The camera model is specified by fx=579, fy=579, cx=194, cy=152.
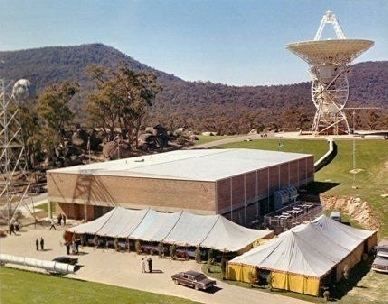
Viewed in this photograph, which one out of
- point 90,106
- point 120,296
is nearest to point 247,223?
point 120,296

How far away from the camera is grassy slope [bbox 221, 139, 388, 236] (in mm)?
51403

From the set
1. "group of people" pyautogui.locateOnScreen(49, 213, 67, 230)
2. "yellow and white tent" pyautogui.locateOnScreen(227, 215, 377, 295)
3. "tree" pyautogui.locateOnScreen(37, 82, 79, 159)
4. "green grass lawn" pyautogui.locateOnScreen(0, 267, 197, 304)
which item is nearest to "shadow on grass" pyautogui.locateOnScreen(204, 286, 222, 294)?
"yellow and white tent" pyautogui.locateOnScreen(227, 215, 377, 295)

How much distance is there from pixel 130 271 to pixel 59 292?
30.5 feet

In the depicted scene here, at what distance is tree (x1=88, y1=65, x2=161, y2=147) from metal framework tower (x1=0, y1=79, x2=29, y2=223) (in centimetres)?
1613

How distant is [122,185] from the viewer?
1805 inches

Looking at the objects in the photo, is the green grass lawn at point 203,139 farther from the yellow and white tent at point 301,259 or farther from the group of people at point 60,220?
the yellow and white tent at point 301,259

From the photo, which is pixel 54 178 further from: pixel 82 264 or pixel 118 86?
pixel 118 86

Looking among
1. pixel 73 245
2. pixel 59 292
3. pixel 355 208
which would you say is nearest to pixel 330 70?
pixel 355 208

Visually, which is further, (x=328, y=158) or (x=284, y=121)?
(x=284, y=121)

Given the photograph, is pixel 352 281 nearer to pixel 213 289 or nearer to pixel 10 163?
A: pixel 213 289

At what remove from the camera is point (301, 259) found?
3088cm

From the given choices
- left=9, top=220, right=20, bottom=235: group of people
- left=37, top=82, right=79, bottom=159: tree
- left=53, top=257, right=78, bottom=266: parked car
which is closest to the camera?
left=53, top=257, right=78, bottom=266: parked car

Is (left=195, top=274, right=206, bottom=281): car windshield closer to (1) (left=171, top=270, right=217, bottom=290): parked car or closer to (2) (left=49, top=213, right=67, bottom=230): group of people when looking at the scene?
(1) (left=171, top=270, right=217, bottom=290): parked car

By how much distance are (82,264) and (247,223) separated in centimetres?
1575
